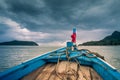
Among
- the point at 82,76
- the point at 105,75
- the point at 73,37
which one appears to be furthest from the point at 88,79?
the point at 73,37

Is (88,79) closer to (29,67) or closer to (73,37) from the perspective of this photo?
(29,67)

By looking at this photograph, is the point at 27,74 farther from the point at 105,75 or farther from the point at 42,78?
the point at 105,75

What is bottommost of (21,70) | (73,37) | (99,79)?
(99,79)

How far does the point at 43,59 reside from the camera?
4859 mm

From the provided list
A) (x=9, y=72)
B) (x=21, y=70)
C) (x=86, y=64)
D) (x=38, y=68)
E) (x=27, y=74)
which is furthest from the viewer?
(x=86, y=64)

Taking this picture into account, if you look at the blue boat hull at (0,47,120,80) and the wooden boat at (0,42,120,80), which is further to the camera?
the wooden boat at (0,42,120,80)

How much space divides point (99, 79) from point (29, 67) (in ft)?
6.59

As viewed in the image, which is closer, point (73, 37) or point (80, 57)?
point (80, 57)

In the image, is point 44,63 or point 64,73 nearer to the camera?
point 64,73

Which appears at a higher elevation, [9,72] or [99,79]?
[9,72]

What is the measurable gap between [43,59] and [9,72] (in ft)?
6.28

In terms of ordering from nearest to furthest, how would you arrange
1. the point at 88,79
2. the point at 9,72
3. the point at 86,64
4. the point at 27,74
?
the point at 9,72 < the point at 88,79 < the point at 27,74 < the point at 86,64

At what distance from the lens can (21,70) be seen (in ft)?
11.5

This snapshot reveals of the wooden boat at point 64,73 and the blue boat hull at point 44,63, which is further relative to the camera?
the wooden boat at point 64,73
